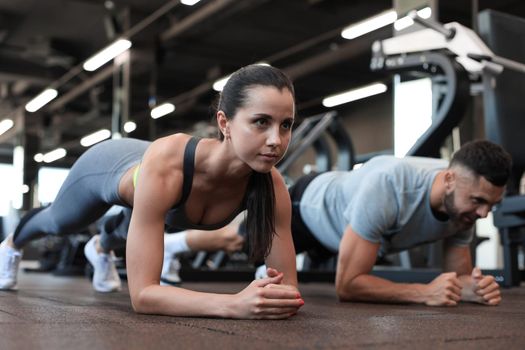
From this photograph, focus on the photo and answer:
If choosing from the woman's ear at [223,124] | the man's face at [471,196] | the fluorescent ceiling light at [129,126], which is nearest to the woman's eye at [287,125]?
the woman's ear at [223,124]

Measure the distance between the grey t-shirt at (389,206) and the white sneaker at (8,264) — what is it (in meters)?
1.17

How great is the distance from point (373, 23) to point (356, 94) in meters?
3.31

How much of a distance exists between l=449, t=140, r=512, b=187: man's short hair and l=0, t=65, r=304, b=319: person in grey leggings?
630 millimetres

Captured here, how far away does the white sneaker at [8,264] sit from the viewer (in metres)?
2.41

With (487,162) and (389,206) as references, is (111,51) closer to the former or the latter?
(389,206)

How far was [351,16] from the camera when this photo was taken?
7.34 metres

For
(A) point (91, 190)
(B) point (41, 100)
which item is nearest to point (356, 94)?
(B) point (41, 100)

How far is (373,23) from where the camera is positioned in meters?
6.39

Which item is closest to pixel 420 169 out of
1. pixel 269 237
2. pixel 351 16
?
pixel 269 237

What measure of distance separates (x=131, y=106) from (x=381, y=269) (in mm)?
4872

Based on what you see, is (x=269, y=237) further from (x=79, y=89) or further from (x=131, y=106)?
(x=79, y=89)

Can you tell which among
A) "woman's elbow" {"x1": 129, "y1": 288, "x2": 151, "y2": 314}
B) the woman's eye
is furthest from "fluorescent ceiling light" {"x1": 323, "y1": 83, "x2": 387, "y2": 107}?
"woman's elbow" {"x1": 129, "y1": 288, "x2": 151, "y2": 314}

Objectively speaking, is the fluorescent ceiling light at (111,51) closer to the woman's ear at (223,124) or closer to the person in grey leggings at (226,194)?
the person in grey leggings at (226,194)

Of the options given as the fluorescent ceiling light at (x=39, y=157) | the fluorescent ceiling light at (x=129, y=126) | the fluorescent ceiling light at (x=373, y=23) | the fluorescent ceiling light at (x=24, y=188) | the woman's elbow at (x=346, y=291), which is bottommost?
the woman's elbow at (x=346, y=291)
